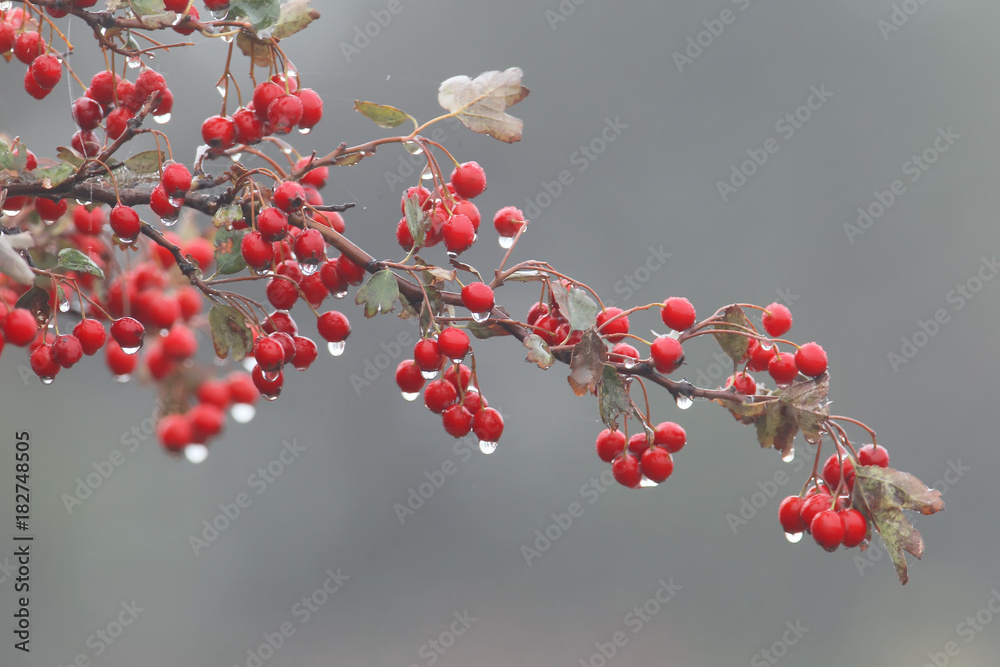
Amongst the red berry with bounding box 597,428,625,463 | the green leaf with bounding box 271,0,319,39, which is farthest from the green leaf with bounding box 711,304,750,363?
the green leaf with bounding box 271,0,319,39

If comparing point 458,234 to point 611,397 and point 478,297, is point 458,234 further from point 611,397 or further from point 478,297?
point 611,397

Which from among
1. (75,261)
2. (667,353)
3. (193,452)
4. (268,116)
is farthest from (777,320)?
(193,452)

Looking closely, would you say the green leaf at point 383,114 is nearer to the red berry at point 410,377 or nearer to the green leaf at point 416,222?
the green leaf at point 416,222

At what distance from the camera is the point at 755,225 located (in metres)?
7.17

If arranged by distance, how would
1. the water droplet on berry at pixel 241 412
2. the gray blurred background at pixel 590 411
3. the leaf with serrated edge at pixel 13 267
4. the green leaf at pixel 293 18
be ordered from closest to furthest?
the leaf with serrated edge at pixel 13 267
the green leaf at pixel 293 18
the water droplet on berry at pixel 241 412
the gray blurred background at pixel 590 411

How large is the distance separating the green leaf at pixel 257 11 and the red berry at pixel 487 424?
0.39m

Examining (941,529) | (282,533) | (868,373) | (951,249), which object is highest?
(951,249)

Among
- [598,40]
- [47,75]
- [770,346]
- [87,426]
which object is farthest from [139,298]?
[598,40]

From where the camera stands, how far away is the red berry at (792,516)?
82cm

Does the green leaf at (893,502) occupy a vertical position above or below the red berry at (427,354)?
above

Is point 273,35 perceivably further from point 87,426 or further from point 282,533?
point 282,533

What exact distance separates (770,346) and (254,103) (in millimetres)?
528

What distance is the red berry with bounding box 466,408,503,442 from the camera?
2.68 feet

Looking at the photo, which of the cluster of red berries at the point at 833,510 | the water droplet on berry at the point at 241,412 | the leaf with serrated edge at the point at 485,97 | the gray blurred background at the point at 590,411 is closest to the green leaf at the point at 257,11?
the leaf with serrated edge at the point at 485,97
